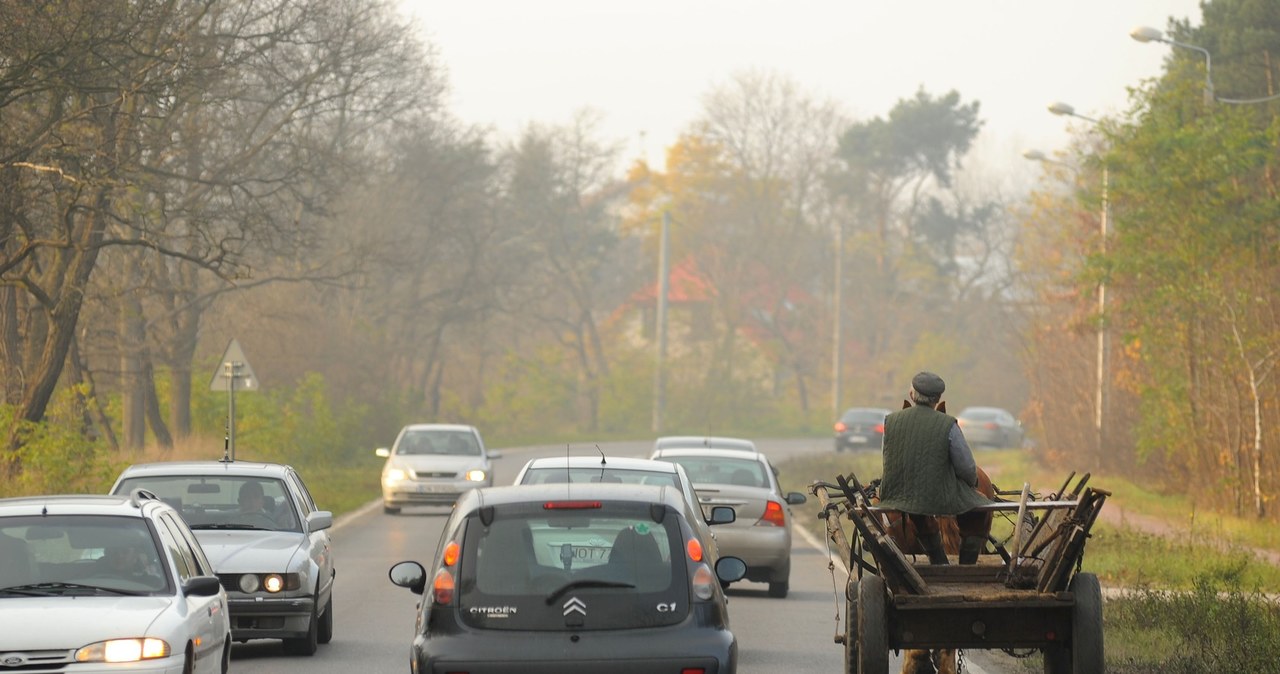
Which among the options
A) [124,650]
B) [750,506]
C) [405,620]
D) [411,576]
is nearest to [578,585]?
[411,576]

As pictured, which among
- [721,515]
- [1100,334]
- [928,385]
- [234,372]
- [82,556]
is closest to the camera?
[82,556]

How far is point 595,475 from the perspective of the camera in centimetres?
1482

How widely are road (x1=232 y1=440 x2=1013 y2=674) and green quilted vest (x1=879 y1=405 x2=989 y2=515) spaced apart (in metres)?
0.65

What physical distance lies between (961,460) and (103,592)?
14.9 feet

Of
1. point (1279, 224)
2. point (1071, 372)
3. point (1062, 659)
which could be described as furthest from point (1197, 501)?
point (1062, 659)

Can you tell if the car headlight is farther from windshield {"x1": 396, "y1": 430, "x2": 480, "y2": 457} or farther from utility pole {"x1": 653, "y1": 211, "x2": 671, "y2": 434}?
utility pole {"x1": 653, "y1": 211, "x2": 671, "y2": 434}

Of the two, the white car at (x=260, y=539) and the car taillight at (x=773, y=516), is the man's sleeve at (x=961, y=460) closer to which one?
the white car at (x=260, y=539)

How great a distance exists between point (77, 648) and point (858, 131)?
81.9 meters

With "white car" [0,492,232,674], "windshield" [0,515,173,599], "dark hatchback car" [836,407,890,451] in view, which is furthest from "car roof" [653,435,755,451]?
"dark hatchback car" [836,407,890,451]

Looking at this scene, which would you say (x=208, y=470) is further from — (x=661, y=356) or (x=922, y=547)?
(x=661, y=356)

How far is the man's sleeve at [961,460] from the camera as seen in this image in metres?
10.3

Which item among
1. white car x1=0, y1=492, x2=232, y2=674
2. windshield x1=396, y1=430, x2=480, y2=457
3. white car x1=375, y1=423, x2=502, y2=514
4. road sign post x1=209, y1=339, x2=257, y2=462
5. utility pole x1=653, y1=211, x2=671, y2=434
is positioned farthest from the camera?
utility pole x1=653, y1=211, x2=671, y2=434

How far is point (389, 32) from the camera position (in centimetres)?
4212

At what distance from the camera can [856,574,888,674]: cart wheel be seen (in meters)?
9.50
